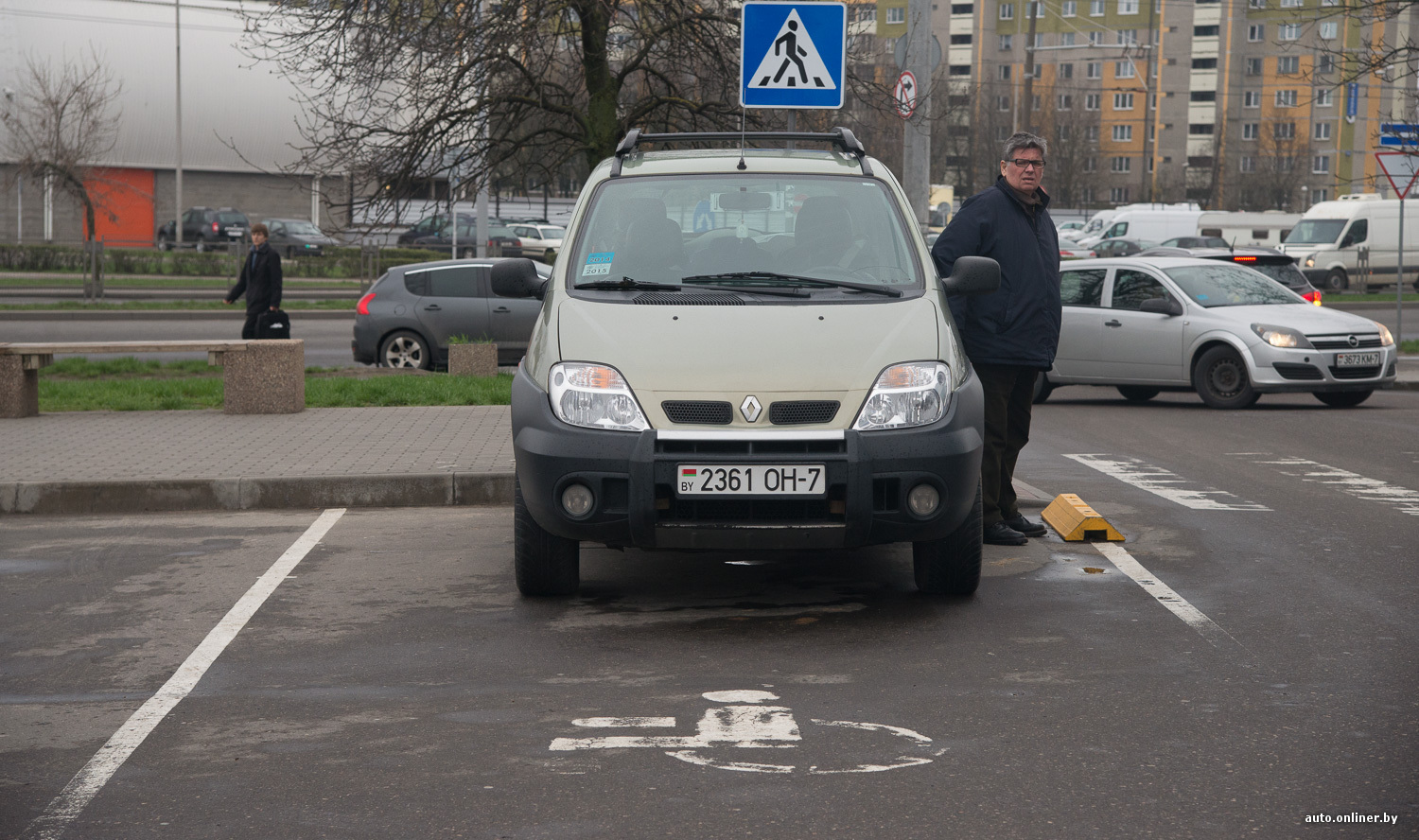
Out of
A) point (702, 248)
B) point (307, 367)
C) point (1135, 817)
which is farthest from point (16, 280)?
point (1135, 817)

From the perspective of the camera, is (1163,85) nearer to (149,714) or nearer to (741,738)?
(741,738)

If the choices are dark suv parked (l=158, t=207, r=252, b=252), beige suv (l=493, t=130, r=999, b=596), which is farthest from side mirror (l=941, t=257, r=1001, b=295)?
dark suv parked (l=158, t=207, r=252, b=252)

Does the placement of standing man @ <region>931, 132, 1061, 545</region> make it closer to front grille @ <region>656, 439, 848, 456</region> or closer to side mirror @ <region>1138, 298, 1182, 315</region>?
front grille @ <region>656, 439, 848, 456</region>

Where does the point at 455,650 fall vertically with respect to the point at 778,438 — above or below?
below

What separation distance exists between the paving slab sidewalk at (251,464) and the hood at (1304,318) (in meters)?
6.96

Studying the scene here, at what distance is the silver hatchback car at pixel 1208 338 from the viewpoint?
14742 mm

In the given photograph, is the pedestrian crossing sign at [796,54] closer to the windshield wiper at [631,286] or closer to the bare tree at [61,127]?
the windshield wiper at [631,286]

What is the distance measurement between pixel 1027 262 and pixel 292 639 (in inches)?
151

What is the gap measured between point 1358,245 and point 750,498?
135 ft

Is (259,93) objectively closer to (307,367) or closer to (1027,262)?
(307,367)

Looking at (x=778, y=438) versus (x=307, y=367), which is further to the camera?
(x=307, y=367)

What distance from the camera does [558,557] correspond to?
20.6ft

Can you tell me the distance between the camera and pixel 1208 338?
15062 mm

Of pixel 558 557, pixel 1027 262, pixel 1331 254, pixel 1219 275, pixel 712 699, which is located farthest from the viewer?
pixel 1331 254
